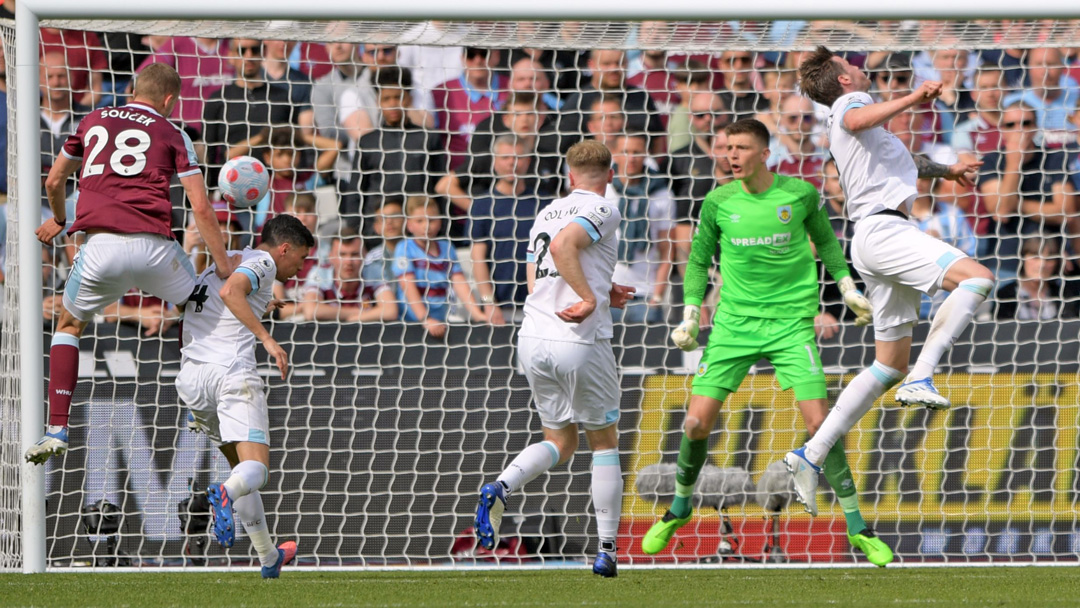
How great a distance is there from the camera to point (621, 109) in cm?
821

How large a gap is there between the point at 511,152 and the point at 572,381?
2.95 meters

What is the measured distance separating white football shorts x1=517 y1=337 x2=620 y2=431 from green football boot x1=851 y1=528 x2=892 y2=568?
1336mm

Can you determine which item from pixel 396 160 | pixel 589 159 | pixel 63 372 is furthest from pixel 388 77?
pixel 63 372

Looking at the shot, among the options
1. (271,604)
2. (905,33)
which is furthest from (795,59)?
(271,604)

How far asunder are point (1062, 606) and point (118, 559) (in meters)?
4.73

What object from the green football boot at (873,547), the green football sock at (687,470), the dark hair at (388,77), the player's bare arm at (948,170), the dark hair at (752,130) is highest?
the dark hair at (388,77)

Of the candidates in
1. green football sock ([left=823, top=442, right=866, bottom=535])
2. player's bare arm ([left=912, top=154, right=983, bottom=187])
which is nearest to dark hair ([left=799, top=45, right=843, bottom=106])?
player's bare arm ([left=912, top=154, right=983, bottom=187])

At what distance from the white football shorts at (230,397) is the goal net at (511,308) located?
1084mm

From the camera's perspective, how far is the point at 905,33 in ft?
25.0

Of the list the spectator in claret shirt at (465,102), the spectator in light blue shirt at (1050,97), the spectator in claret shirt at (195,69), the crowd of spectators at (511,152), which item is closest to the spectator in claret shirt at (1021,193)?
the crowd of spectators at (511,152)

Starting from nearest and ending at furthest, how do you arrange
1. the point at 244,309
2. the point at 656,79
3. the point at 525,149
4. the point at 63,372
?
the point at 244,309, the point at 63,372, the point at 525,149, the point at 656,79

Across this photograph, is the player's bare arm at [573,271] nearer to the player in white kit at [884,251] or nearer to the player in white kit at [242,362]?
the player in white kit at [884,251]

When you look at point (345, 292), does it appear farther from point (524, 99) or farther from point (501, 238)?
point (524, 99)

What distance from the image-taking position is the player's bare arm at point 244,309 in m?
5.30
